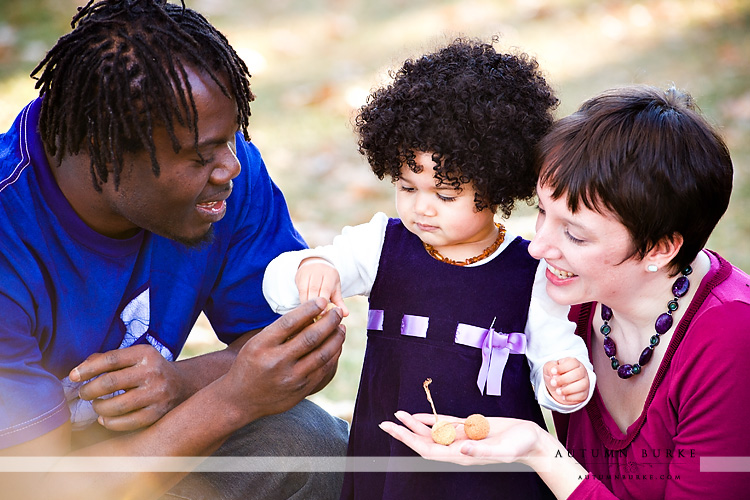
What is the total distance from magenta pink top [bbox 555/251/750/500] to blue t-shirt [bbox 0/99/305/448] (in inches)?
45.4

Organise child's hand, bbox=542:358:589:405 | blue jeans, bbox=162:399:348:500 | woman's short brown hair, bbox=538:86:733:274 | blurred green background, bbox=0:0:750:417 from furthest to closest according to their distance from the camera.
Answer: blurred green background, bbox=0:0:750:417 < blue jeans, bbox=162:399:348:500 < child's hand, bbox=542:358:589:405 < woman's short brown hair, bbox=538:86:733:274

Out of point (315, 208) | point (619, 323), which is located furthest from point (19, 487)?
point (315, 208)

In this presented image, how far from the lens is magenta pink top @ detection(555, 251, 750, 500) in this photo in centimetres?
200

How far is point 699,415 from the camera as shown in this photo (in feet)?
6.70

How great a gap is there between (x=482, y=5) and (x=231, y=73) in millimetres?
6648

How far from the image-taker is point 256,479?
2.48 metres

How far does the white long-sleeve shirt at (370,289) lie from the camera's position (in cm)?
222

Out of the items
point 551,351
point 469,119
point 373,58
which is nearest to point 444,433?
point 551,351

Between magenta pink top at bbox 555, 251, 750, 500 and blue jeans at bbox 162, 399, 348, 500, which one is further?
blue jeans at bbox 162, 399, 348, 500

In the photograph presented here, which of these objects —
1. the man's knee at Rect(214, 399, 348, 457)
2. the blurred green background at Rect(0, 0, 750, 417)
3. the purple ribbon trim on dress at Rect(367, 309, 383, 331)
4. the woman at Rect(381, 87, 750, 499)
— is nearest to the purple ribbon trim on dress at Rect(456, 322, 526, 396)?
the woman at Rect(381, 87, 750, 499)

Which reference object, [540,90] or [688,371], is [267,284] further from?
[688,371]

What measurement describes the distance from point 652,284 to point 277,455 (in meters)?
1.21

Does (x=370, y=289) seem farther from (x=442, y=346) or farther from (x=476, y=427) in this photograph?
(x=476, y=427)

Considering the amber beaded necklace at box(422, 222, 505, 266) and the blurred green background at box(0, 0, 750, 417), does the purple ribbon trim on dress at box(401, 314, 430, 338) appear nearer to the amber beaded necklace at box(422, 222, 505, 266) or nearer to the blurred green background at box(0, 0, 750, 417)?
the amber beaded necklace at box(422, 222, 505, 266)
